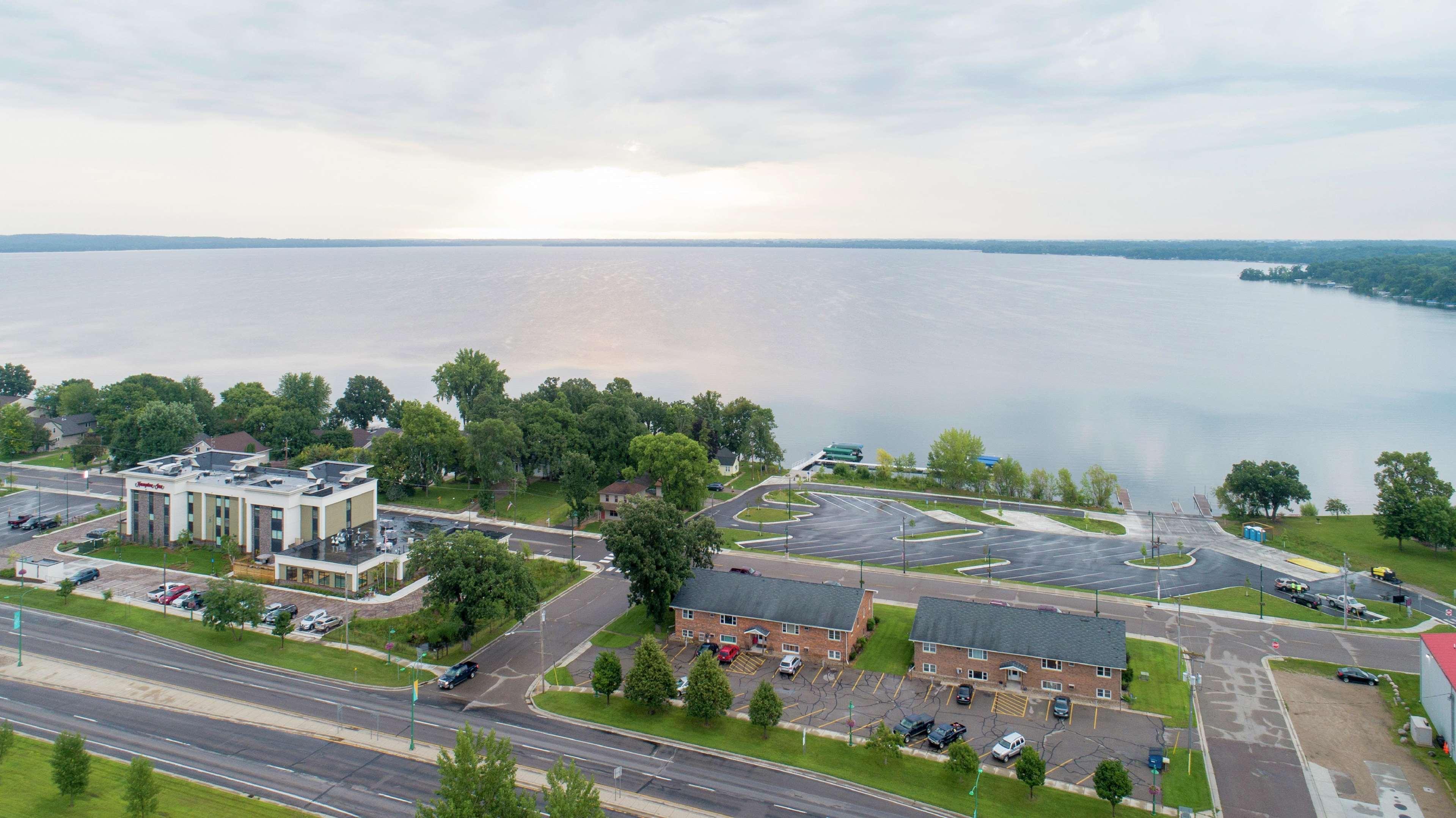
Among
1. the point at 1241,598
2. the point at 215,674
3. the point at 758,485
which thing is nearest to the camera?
the point at 215,674

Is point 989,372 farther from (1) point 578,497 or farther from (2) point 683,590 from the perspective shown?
(2) point 683,590

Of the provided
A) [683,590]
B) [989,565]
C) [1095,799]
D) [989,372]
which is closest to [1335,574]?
[989,565]

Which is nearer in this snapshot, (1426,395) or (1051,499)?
(1051,499)

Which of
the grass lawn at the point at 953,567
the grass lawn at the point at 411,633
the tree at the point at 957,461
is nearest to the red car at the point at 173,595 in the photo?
the grass lawn at the point at 411,633

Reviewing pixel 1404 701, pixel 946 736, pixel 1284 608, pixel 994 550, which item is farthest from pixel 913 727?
pixel 1284 608

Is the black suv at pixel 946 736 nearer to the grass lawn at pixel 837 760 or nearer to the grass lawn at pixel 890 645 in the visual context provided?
the grass lawn at pixel 837 760

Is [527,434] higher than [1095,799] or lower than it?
higher
